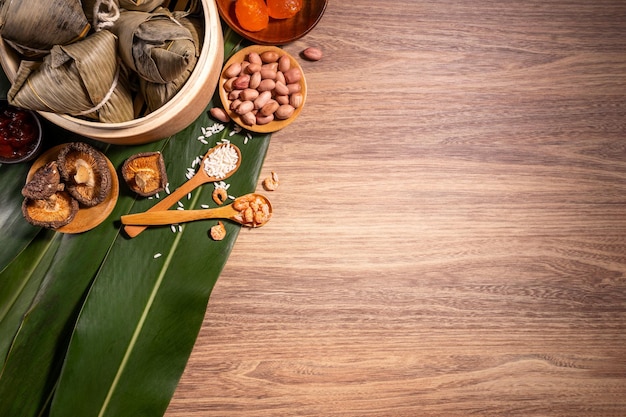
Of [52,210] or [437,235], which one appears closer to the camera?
[52,210]

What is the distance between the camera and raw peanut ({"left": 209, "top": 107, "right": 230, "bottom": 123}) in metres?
1.45

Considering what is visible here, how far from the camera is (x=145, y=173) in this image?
1392 millimetres

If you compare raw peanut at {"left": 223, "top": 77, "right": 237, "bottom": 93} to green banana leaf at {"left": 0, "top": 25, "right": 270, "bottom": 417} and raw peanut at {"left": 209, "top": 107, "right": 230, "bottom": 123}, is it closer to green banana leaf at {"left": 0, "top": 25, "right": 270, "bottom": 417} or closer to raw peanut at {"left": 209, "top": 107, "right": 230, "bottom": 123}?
raw peanut at {"left": 209, "top": 107, "right": 230, "bottom": 123}

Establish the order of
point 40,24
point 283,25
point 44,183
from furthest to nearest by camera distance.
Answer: point 283,25, point 44,183, point 40,24

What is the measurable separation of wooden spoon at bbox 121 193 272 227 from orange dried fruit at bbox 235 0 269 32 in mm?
468

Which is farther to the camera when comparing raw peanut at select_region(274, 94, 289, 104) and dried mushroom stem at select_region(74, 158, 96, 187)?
raw peanut at select_region(274, 94, 289, 104)

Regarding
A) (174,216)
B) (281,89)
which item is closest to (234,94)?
(281,89)

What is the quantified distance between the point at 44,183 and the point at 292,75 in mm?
692

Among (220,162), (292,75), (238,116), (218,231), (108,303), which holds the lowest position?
(108,303)


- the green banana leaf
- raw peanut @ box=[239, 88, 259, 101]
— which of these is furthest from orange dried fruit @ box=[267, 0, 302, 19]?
the green banana leaf

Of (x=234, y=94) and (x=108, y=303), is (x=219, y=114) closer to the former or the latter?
(x=234, y=94)

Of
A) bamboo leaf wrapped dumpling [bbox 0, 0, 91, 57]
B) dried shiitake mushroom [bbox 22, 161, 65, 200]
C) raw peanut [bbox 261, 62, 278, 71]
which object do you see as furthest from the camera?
raw peanut [bbox 261, 62, 278, 71]

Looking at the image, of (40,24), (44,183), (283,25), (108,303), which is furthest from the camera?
(283,25)

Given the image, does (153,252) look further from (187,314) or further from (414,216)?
(414,216)
